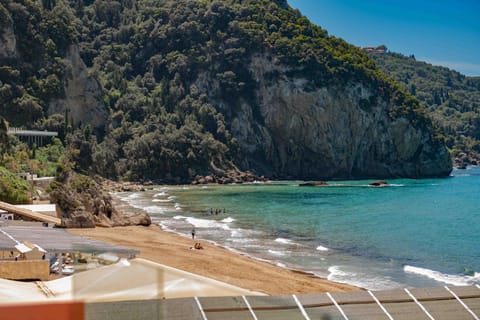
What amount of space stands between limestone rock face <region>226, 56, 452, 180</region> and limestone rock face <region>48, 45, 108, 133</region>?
26083 mm

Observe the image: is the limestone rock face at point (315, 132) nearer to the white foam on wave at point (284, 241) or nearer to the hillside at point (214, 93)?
the hillside at point (214, 93)

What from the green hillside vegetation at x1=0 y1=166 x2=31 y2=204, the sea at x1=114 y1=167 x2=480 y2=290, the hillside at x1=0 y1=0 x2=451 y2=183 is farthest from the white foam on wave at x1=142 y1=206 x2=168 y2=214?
the hillside at x1=0 y1=0 x2=451 y2=183

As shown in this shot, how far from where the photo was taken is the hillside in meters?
103

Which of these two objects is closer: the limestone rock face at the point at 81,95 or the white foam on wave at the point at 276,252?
the white foam on wave at the point at 276,252

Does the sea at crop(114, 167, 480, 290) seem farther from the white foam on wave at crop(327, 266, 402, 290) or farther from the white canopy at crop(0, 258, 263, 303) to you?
the white canopy at crop(0, 258, 263, 303)

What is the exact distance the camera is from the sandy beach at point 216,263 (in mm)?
22734

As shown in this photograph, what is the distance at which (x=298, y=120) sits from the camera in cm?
11838

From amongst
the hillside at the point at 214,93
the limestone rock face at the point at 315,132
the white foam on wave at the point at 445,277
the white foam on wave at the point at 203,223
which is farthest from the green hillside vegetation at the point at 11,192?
the limestone rock face at the point at 315,132

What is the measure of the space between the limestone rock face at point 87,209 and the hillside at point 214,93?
55.3 metres

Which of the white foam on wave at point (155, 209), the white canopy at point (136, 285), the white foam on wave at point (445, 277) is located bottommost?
the white foam on wave at point (445, 277)

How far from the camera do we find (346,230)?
140 ft

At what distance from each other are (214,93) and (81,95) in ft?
91.6

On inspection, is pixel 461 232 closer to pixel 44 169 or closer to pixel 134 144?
pixel 44 169

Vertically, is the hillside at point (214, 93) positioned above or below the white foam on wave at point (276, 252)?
above
